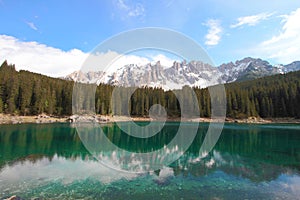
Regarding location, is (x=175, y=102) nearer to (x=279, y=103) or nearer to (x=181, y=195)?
(x=279, y=103)

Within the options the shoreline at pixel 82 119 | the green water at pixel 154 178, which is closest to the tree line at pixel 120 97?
the shoreline at pixel 82 119

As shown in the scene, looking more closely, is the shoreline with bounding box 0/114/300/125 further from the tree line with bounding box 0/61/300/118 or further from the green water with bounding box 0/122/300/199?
the green water with bounding box 0/122/300/199

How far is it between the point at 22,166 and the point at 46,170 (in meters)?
2.02

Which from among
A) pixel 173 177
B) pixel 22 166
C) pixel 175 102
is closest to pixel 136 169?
pixel 173 177

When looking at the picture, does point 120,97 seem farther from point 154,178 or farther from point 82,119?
point 154,178

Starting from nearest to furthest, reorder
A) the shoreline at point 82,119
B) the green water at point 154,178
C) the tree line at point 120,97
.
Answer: the green water at point 154,178
the shoreline at point 82,119
the tree line at point 120,97

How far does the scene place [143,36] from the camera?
11641mm

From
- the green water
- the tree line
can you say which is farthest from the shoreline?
the green water

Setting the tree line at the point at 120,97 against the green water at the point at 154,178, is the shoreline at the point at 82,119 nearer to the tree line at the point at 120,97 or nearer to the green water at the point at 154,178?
the tree line at the point at 120,97

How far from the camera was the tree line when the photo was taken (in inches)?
2146

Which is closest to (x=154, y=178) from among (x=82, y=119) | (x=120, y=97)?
(x=82, y=119)

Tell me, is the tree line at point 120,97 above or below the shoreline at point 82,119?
above

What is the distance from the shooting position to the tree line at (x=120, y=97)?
54.5m

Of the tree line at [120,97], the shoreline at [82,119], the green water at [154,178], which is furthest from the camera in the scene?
the tree line at [120,97]
